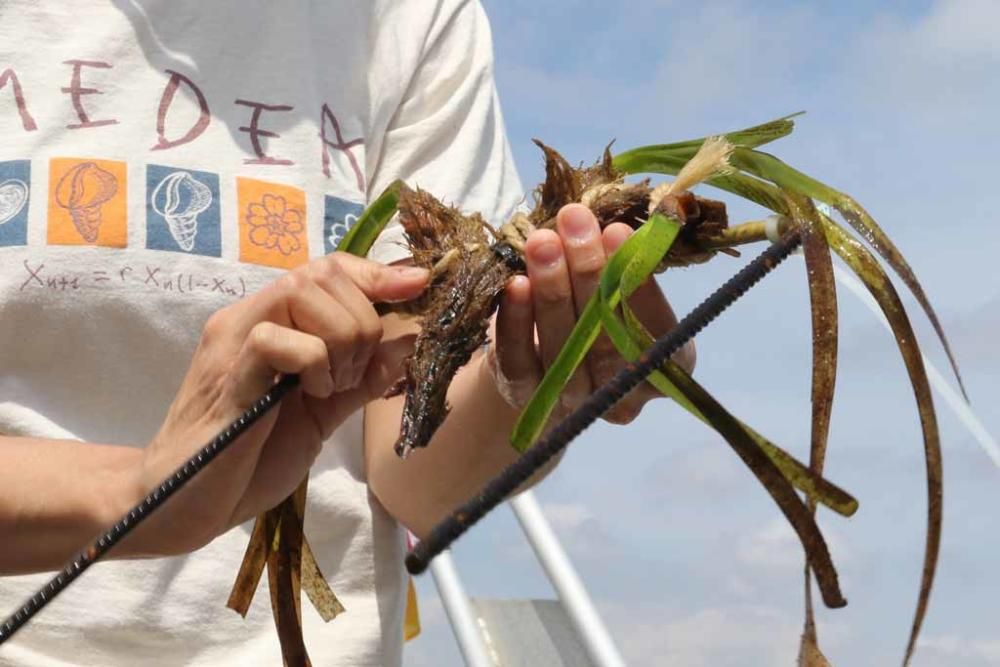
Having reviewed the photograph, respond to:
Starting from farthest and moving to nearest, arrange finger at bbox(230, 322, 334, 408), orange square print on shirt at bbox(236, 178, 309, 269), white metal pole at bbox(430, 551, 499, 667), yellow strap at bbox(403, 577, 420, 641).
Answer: white metal pole at bbox(430, 551, 499, 667)
yellow strap at bbox(403, 577, 420, 641)
orange square print on shirt at bbox(236, 178, 309, 269)
finger at bbox(230, 322, 334, 408)

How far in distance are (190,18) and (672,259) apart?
2.41 ft

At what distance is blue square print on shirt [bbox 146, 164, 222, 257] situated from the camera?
1525 mm

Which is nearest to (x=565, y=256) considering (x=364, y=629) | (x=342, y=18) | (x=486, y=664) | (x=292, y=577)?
(x=292, y=577)

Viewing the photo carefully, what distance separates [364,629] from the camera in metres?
1.54

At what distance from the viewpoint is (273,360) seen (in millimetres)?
1149

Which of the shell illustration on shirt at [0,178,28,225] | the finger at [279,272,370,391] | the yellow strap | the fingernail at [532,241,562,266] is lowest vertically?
the yellow strap

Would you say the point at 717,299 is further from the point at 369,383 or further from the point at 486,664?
the point at 486,664

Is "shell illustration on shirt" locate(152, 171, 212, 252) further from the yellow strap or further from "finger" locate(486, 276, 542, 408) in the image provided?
the yellow strap

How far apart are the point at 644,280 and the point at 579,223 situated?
0.11 metres

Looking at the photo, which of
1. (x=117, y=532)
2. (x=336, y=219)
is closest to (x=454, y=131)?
(x=336, y=219)

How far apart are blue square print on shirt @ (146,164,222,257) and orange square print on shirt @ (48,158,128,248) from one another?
1.2 inches

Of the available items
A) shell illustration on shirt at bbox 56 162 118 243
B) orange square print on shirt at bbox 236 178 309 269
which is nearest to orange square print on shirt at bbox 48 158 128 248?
shell illustration on shirt at bbox 56 162 118 243

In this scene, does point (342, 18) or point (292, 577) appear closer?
point (292, 577)

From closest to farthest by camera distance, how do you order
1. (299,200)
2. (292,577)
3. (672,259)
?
(672,259)
(292,577)
(299,200)
